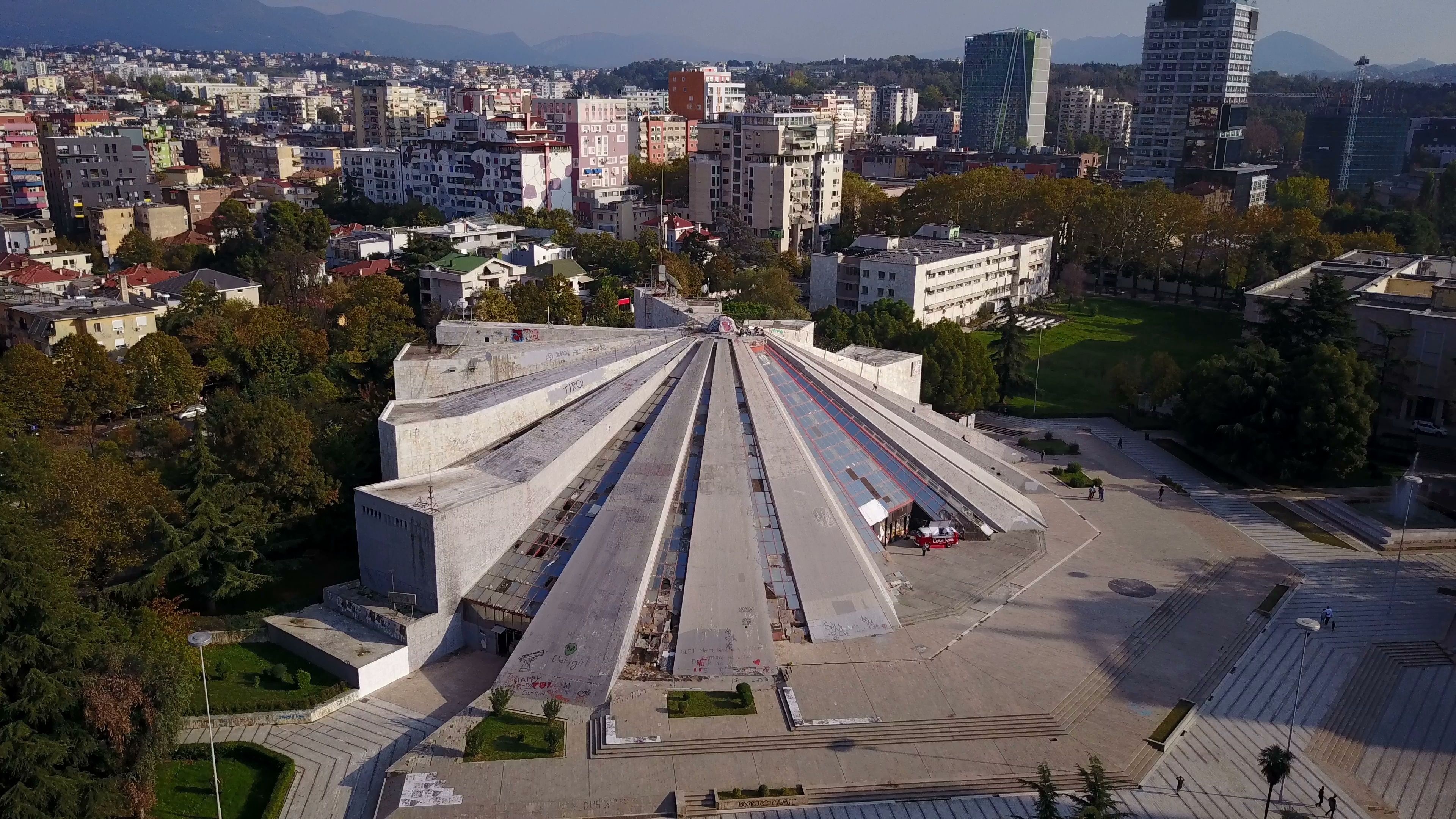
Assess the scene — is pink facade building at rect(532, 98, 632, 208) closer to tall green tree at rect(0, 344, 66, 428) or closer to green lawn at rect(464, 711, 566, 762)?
tall green tree at rect(0, 344, 66, 428)

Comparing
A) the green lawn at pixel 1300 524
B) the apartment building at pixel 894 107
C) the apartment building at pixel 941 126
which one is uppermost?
the apartment building at pixel 894 107

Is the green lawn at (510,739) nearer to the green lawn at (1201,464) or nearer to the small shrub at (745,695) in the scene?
the small shrub at (745,695)

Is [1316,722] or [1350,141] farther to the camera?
[1350,141]

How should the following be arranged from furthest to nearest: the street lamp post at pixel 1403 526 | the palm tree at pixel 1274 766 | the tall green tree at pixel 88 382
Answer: the tall green tree at pixel 88 382 → the street lamp post at pixel 1403 526 → the palm tree at pixel 1274 766

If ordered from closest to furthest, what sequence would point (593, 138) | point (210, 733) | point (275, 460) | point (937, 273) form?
point (210, 733), point (275, 460), point (937, 273), point (593, 138)

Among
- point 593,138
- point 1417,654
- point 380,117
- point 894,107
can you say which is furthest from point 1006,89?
point 1417,654

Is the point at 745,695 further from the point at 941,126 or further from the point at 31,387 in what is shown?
the point at 941,126

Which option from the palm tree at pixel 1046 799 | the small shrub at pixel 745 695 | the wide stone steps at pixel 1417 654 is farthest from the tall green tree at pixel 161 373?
the wide stone steps at pixel 1417 654
